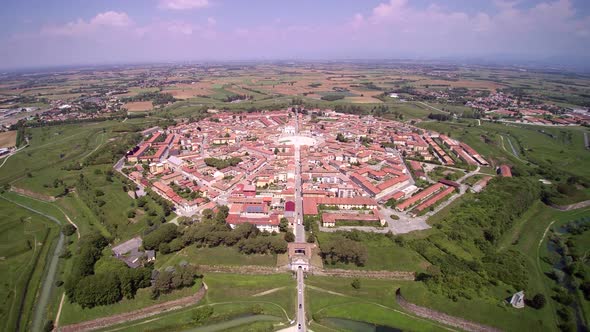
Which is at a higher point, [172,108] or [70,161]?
[172,108]

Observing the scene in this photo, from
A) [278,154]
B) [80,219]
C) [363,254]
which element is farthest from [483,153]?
[80,219]

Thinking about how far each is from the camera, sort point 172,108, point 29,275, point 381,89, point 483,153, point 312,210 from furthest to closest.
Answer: point 381,89 → point 172,108 → point 483,153 → point 312,210 → point 29,275

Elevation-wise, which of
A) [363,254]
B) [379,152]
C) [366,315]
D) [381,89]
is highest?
[381,89]

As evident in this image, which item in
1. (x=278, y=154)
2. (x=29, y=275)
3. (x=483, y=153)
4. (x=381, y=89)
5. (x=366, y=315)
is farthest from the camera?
(x=381, y=89)

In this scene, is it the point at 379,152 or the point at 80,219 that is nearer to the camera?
the point at 80,219

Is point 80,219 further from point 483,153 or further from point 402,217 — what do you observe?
point 483,153

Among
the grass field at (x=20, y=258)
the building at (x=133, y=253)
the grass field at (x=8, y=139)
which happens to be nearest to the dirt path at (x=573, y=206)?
the building at (x=133, y=253)

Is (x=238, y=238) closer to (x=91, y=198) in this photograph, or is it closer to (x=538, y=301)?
(x=91, y=198)
